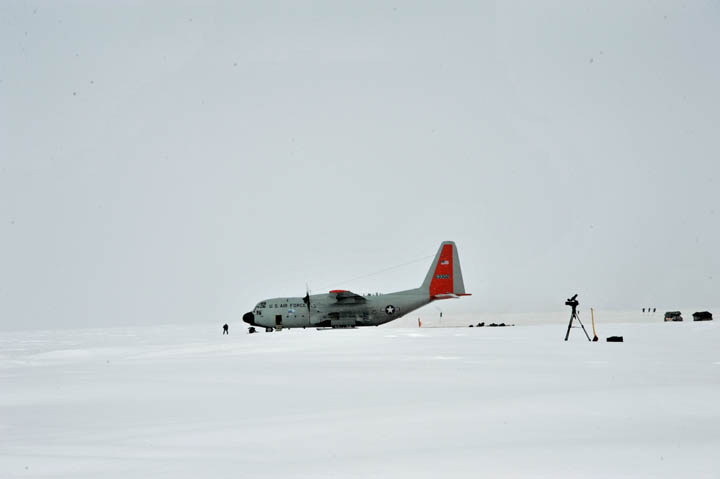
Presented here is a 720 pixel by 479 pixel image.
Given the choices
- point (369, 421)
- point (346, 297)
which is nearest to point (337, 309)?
point (346, 297)

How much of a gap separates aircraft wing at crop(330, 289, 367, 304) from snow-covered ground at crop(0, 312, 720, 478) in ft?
129

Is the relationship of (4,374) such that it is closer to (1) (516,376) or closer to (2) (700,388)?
(1) (516,376)

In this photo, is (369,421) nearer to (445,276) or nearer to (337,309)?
(337,309)

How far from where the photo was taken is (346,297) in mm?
57594

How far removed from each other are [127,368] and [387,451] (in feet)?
45.8

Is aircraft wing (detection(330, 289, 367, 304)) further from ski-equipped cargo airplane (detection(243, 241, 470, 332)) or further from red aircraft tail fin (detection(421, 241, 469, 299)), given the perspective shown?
red aircraft tail fin (detection(421, 241, 469, 299))

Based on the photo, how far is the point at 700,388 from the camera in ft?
40.2

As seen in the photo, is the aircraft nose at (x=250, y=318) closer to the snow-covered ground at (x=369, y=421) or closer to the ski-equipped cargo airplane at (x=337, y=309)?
the ski-equipped cargo airplane at (x=337, y=309)

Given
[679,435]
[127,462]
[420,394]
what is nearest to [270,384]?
[420,394]

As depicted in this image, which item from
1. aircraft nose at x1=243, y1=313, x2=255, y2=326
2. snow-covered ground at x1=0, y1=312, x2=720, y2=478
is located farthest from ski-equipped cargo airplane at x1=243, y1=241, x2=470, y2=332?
snow-covered ground at x1=0, y1=312, x2=720, y2=478

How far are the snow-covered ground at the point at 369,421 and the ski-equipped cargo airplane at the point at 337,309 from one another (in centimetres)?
4023

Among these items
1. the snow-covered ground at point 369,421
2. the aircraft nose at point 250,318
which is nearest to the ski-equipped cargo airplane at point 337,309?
the aircraft nose at point 250,318

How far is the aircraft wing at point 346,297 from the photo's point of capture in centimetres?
5709

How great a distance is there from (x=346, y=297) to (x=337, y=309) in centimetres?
148
